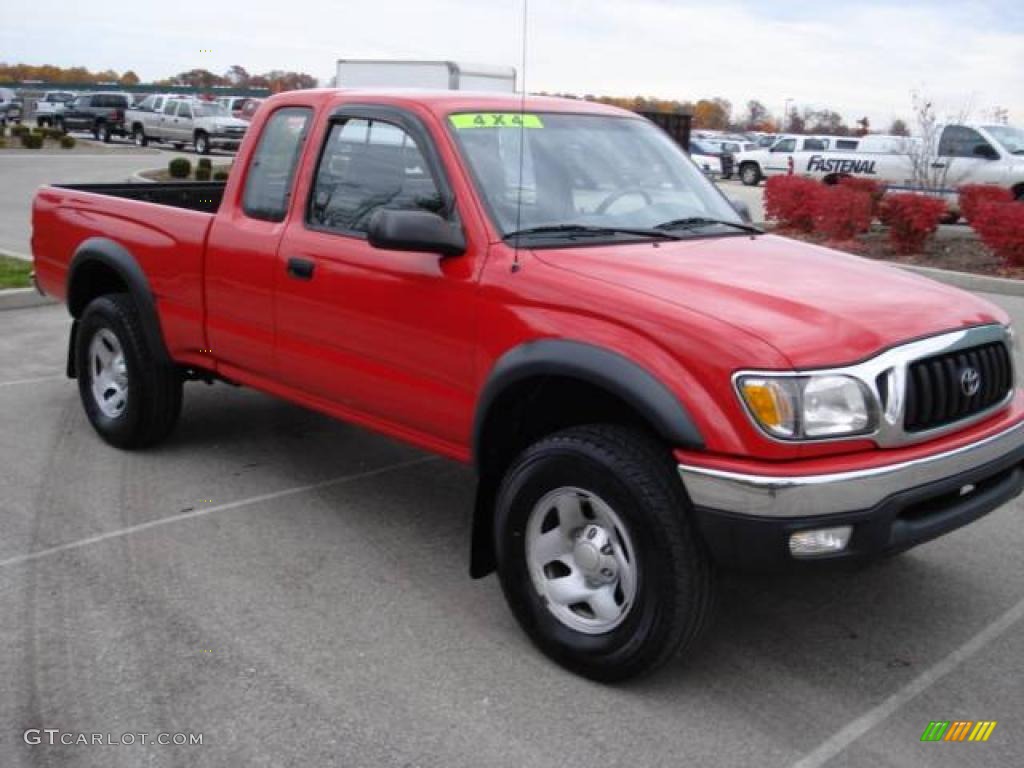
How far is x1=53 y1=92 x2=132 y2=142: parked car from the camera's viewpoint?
4284 centimetres

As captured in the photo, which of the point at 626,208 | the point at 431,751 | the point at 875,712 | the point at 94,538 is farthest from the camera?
the point at 94,538

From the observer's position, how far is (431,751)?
3.21 m

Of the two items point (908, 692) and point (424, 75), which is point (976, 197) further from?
point (908, 692)

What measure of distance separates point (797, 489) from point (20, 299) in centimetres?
892

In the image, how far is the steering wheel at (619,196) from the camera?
438 cm

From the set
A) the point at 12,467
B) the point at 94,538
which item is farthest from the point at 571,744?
the point at 12,467

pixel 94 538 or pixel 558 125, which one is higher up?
pixel 558 125

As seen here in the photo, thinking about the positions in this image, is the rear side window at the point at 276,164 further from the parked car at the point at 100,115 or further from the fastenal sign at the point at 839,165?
the parked car at the point at 100,115

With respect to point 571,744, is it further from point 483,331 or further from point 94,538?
point 94,538

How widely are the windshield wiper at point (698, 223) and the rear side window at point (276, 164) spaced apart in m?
1.70

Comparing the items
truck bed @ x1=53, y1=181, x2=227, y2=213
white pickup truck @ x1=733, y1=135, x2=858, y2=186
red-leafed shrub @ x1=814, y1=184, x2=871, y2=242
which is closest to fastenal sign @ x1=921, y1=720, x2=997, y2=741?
truck bed @ x1=53, y1=181, x2=227, y2=213

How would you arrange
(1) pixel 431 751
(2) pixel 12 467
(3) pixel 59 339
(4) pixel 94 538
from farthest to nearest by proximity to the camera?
1. (3) pixel 59 339
2. (2) pixel 12 467
3. (4) pixel 94 538
4. (1) pixel 431 751

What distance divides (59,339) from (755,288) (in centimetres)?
700

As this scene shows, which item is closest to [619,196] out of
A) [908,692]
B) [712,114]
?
[908,692]
